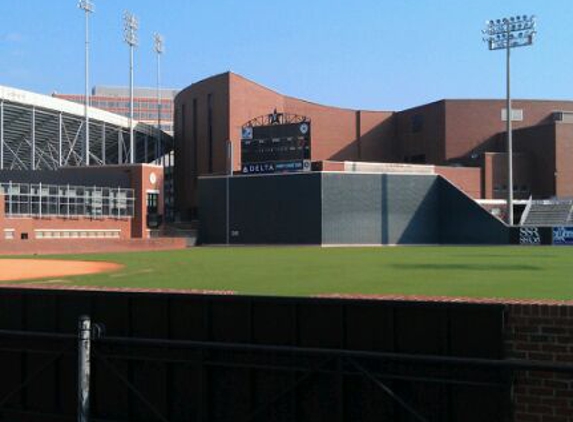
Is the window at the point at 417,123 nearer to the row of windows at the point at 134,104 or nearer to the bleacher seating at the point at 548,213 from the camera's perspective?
the bleacher seating at the point at 548,213

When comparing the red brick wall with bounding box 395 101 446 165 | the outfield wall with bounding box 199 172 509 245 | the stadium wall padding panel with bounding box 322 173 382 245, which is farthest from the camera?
the red brick wall with bounding box 395 101 446 165

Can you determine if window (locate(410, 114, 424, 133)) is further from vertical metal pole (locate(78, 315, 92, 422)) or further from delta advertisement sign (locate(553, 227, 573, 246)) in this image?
vertical metal pole (locate(78, 315, 92, 422))

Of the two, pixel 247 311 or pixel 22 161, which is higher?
pixel 22 161

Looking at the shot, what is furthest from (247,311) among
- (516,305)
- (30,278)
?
(30,278)

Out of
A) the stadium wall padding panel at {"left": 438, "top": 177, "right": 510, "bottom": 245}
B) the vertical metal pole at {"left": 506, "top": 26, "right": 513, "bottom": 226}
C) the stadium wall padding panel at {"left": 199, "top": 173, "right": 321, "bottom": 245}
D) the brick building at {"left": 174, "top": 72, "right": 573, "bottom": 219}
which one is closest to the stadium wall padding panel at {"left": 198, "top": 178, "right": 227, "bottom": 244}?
the stadium wall padding panel at {"left": 199, "top": 173, "right": 321, "bottom": 245}

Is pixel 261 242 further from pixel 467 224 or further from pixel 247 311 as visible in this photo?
pixel 247 311

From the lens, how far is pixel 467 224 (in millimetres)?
67812

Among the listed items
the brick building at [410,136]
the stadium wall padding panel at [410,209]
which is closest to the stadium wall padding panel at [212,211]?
the brick building at [410,136]

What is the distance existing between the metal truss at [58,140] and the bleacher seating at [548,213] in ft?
173

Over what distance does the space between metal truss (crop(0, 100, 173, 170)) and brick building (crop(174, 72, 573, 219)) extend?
903 cm

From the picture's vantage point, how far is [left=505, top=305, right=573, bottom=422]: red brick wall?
6797 millimetres

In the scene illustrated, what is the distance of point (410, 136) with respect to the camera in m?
96.5

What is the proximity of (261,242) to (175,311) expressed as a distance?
5843 centimetres

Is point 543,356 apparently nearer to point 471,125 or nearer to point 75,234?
point 75,234
